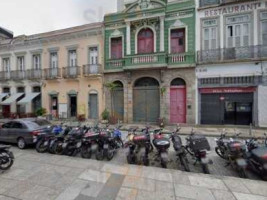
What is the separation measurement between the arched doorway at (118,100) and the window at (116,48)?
2316 mm

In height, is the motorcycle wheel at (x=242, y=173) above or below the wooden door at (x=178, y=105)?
below

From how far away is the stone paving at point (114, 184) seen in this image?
4.38 metres

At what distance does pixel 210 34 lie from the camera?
555 inches

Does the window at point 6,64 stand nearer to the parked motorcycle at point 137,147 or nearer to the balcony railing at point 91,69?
the balcony railing at point 91,69

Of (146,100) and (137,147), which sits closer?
(137,147)

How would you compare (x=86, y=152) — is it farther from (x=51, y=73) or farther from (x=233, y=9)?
(x=51, y=73)

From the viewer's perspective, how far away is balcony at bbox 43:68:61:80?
1852 cm

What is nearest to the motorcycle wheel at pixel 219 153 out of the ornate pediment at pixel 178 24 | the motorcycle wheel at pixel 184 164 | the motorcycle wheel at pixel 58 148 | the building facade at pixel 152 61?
the motorcycle wheel at pixel 184 164

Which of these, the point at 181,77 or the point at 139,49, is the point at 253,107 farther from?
the point at 139,49

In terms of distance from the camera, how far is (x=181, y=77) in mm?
14617

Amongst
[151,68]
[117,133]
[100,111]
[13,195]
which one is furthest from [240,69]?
[13,195]

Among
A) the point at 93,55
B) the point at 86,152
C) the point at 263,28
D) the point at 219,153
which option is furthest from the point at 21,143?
the point at 263,28

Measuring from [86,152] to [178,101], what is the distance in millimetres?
9359

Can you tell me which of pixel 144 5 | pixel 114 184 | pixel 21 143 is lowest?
pixel 114 184
